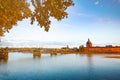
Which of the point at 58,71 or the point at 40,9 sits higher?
the point at 40,9

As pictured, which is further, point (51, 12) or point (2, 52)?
point (2, 52)

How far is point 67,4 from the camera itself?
8180 millimetres

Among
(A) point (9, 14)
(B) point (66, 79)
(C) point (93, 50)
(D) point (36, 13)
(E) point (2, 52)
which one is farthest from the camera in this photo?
(C) point (93, 50)

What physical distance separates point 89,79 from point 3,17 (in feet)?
113

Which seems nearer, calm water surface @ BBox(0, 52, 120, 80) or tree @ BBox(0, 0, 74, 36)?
tree @ BBox(0, 0, 74, 36)

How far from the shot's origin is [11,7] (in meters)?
7.81

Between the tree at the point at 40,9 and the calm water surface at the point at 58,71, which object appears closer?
the tree at the point at 40,9

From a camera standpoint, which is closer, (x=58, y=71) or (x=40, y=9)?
(x=40, y=9)

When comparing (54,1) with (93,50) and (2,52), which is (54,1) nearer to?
(2,52)

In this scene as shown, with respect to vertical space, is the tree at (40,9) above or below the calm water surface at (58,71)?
above

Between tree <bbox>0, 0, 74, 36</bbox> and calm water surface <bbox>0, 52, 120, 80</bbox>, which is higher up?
tree <bbox>0, 0, 74, 36</bbox>

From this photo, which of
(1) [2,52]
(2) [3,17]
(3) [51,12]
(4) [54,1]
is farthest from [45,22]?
(1) [2,52]

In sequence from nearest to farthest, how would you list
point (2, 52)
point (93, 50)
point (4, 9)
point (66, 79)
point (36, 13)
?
point (4, 9)
point (36, 13)
point (66, 79)
point (2, 52)
point (93, 50)

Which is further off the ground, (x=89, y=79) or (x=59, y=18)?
(x=59, y=18)
